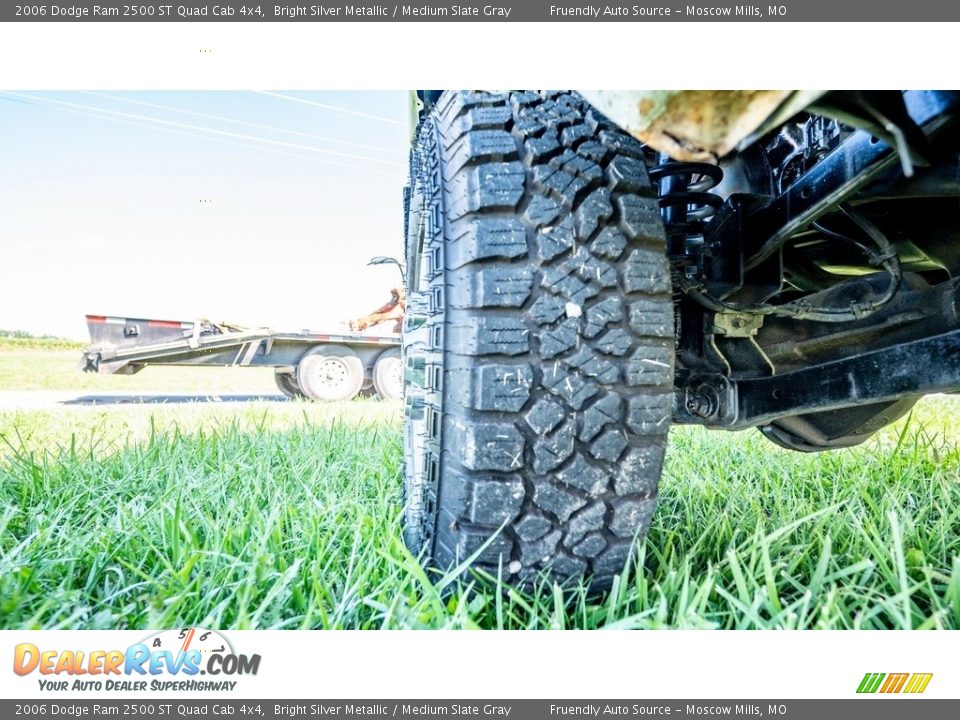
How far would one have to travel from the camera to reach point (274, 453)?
74.3 inches

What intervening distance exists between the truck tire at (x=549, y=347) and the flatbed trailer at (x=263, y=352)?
4.47 meters

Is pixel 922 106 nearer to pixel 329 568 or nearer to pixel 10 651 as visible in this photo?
pixel 329 568

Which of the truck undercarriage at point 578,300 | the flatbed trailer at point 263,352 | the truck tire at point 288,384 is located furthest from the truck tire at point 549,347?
the truck tire at point 288,384

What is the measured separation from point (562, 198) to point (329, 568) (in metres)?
0.74

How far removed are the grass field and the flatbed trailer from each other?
10.5ft

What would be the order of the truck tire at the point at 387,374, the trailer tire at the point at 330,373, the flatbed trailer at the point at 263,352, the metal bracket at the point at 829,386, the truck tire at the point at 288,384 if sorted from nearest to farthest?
the metal bracket at the point at 829,386, the flatbed trailer at the point at 263,352, the trailer tire at the point at 330,373, the truck tire at the point at 288,384, the truck tire at the point at 387,374

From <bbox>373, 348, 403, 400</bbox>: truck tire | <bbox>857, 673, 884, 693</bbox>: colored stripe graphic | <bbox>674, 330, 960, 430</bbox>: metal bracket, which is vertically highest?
<bbox>373, 348, 403, 400</bbox>: truck tire

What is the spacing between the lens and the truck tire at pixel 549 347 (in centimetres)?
74

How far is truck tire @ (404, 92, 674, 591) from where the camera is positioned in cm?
74

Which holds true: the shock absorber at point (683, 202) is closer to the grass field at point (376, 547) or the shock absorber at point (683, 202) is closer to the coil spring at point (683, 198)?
the coil spring at point (683, 198)

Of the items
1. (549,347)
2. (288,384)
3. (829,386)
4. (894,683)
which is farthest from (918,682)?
(288,384)

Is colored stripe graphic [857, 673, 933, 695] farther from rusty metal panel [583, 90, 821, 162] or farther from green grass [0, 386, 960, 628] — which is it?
rusty metal panel [583, 90, 821, 162]

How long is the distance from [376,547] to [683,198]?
A: 2.66 feet

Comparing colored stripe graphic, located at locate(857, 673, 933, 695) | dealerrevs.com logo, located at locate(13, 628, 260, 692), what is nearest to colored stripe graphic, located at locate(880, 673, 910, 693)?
colored stripe graphic, located at locate(857, 673, 933, 695)
